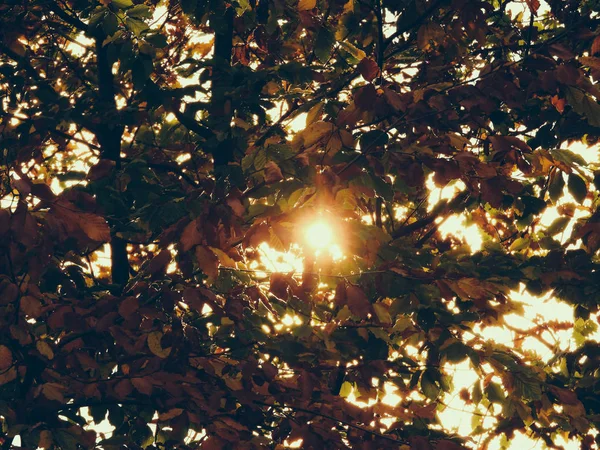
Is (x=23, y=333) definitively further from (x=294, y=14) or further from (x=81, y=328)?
(x=294, y=14)

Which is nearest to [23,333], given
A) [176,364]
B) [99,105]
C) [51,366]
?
[51,366]

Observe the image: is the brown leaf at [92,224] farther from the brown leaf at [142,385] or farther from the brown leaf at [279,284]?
the brown leaf at [142,385]

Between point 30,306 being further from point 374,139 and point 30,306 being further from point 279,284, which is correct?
point 374,139

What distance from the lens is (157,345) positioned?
3488 millimetres

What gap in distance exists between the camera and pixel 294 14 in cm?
438

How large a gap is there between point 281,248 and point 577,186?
1671mm

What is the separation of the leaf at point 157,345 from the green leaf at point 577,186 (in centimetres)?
240

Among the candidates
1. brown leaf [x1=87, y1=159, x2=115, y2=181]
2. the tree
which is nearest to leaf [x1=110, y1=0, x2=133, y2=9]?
the tree

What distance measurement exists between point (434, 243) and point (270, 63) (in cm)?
253

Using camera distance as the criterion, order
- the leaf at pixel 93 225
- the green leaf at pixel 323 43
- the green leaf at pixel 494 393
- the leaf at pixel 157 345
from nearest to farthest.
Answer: the leaf at pixel 93 225
the leaf at pixel 157 345
the green leaf at pixel 494 393
the green leaf at pixel 323 43

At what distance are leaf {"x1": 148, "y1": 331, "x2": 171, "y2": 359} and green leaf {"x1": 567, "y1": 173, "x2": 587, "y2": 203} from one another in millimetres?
2403

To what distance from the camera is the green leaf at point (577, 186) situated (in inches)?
136

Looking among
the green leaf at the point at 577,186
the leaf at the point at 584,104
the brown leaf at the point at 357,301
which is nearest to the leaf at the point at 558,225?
the green leaf at the point at 577,186

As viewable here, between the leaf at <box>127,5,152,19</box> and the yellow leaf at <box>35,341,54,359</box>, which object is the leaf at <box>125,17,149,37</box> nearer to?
the leaf at <box>127,5,152,19</box>
